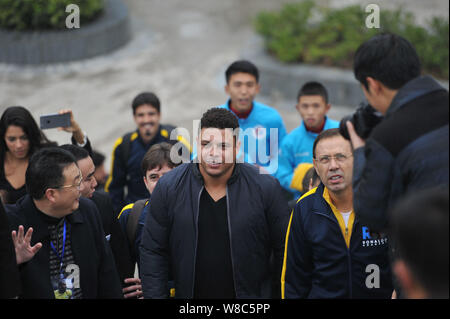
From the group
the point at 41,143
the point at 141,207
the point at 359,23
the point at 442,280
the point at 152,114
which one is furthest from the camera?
the point at 359,23

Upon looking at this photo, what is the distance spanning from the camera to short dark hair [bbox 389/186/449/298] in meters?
2.00

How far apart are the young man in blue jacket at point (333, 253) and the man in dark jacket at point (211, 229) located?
20 cm

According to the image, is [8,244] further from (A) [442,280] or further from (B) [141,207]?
(A) [442,280]

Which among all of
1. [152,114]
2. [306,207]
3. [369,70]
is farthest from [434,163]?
[152,114]

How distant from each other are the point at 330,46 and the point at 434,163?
27.3 ft

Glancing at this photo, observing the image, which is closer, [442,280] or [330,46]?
[442,280]

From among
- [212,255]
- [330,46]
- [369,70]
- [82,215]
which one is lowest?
[212,255]

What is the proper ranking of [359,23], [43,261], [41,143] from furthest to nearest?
[359,23], [41,143], [43,261]

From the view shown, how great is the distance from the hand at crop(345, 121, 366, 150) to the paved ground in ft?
20.7

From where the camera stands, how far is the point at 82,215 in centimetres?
377

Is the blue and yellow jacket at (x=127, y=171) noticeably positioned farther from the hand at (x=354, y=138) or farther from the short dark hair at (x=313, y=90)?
the hand at (x=354, y=138)

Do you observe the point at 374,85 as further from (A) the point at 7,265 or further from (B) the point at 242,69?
(B) the point at 242,69

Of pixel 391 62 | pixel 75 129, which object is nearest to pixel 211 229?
pixel 391 62

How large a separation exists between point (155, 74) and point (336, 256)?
852 centimetres
